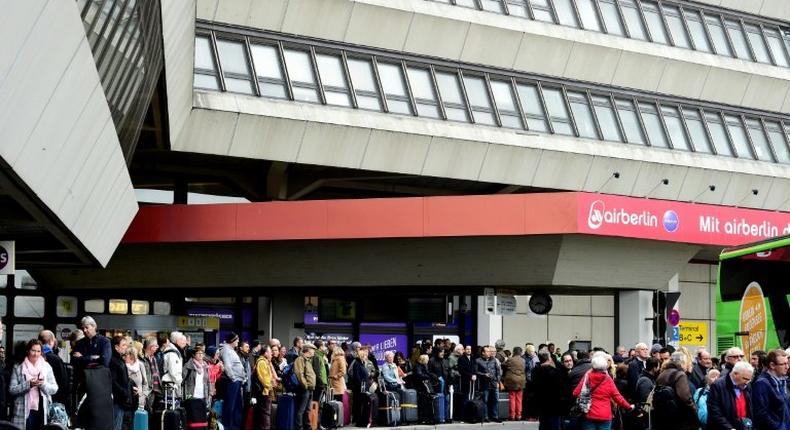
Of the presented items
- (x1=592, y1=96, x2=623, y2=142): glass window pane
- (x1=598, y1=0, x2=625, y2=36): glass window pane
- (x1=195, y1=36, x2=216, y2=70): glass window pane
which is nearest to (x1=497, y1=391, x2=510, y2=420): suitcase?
(x1=195, y1=36, x2=216, y2=70): glass window pane

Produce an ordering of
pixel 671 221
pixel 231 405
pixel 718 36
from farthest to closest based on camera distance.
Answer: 1. pixel 718 36
2. pixel 671 221
3. pixel 231 405

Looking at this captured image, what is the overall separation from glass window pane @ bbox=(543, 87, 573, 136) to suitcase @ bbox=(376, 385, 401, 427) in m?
10.4

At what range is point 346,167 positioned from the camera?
33.8m

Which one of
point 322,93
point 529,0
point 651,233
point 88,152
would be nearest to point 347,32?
point 322,93

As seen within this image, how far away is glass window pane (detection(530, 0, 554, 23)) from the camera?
37.7 metres

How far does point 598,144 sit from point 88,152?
23.1 metres

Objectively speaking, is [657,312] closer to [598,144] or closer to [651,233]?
[651,233]

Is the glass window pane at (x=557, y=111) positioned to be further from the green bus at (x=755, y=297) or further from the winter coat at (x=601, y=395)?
the winter coat at (x=601, y=395)

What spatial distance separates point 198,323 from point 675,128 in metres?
13.3

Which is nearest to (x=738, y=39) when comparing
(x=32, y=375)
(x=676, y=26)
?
(x=676, y=26)

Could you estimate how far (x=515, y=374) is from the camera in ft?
102

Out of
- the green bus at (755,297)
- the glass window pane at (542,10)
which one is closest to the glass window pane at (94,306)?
the glass window pane at (542,10)

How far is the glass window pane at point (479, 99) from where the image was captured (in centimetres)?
3594

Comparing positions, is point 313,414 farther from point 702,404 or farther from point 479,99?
point 479,99
